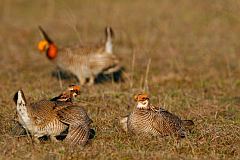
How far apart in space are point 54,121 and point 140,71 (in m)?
4.84

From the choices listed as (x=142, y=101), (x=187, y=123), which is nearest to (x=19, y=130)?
(x=142, y=101)

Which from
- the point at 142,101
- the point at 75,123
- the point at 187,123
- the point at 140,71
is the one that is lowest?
the point at 140,71

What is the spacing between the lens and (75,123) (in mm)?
6020

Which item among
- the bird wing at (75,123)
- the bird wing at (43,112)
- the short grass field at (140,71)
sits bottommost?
the short grass field at (140,71)

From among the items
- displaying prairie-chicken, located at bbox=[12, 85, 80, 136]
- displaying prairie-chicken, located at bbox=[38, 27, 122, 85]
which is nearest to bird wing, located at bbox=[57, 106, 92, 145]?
displaying prairie-chicken, located at bbox=[12, 85, 80, 136]

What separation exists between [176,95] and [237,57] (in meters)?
3.26

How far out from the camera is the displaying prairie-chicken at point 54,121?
5.85 m

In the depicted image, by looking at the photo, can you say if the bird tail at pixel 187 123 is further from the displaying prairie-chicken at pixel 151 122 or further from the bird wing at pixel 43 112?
the bird wing at pixel 43 112

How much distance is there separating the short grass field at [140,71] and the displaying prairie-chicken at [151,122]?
0.13 m

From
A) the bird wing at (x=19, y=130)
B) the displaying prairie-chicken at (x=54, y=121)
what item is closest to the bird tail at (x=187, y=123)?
the displaying prairie-chicken at (x=54, y=121)

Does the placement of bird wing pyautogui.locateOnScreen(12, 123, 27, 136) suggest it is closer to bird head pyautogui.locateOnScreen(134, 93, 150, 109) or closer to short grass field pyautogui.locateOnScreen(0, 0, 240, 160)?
short grass field pyautogui.locateOnScreen(0, 0, 240, 160)

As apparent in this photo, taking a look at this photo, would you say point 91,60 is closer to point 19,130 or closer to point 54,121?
point 19,130

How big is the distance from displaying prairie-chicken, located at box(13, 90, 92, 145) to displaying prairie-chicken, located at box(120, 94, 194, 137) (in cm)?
50

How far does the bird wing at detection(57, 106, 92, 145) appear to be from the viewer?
591cm
